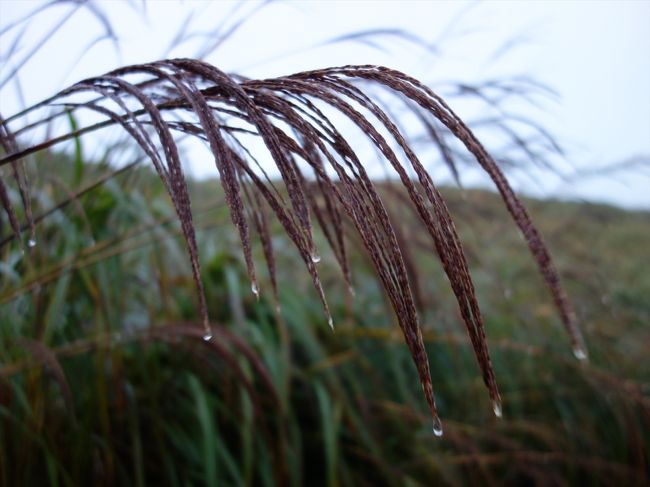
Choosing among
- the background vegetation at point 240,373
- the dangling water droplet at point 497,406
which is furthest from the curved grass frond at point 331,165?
the background vegetation at point 240,373

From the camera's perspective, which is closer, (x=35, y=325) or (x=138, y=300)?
(x=35, y=325)

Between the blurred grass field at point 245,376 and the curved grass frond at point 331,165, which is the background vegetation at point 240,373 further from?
the curved grass frond at point 331,165

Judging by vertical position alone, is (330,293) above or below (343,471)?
above

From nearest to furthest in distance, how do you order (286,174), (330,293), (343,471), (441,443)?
(286,174), (343,471), (441,443), (330,293)

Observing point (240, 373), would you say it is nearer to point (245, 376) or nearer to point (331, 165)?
point (245, 376)

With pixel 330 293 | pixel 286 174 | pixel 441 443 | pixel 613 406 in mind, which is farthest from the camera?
pixel 330 293

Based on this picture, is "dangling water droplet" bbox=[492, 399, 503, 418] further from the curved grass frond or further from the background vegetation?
the background vegetation

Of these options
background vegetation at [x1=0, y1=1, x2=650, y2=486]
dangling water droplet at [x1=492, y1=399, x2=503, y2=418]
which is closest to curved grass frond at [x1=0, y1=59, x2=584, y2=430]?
dangling water droplet at [x1=492, y1=399, x2=503, y2=418]

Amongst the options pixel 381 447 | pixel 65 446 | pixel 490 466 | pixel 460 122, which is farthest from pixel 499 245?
pixel 460 122

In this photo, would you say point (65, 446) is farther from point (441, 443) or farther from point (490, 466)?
point (490, 466)
